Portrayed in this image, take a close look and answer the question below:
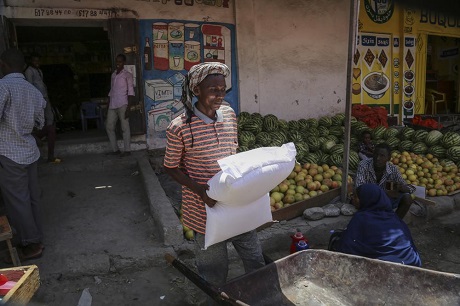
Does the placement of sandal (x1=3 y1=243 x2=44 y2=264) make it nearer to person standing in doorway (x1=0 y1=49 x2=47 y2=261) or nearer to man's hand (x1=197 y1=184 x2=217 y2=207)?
person standing in doorway (x1=0 y1=49 x2=47 y2=261)

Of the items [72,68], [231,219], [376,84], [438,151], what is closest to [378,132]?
[438,151]

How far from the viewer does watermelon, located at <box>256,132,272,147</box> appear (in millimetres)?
6824

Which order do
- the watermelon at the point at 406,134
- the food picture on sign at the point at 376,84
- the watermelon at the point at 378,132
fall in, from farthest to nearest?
1. the food picture on sign at the point at 376,84
2. the watermelon at the point at 378,132
3. the watermelon at the point at 406,134

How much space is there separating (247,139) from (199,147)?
4266mm

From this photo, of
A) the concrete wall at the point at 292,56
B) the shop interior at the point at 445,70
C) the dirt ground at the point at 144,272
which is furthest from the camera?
the shop interior at the point at 445,70

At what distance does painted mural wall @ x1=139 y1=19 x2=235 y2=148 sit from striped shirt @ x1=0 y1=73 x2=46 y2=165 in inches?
150

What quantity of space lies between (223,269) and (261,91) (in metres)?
6.30

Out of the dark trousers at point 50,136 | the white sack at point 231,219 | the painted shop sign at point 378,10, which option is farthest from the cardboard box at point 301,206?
the painted shop sign at point 378,10

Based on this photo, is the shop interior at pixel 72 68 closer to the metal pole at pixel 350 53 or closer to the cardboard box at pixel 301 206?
the cardboard box at pixel 301 206

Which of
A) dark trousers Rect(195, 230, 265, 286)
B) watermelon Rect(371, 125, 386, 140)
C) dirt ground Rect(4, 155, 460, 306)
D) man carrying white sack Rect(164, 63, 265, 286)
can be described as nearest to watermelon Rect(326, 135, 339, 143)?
watermelon Rect(371, 125, 386, 140)

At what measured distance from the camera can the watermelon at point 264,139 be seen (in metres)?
6.82

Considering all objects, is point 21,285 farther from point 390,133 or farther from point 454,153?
point 390,133

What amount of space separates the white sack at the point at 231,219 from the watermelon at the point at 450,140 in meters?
5.54

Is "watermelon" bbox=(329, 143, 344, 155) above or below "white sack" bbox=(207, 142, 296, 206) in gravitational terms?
below
